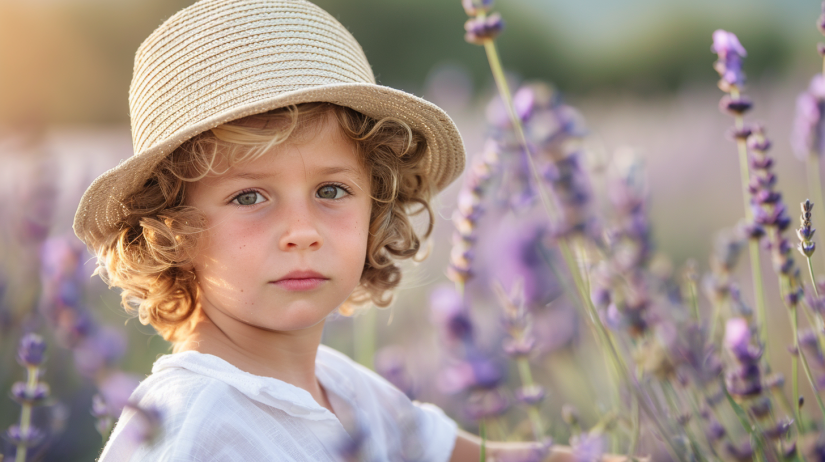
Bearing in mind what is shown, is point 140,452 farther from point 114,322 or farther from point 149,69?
point 114,322

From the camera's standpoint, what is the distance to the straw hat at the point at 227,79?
1.03m

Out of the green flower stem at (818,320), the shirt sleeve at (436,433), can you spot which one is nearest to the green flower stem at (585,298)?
the green flower stem at (818,320)

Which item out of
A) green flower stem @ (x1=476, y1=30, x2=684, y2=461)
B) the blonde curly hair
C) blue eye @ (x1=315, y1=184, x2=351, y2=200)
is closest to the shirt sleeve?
the blonde curly hair

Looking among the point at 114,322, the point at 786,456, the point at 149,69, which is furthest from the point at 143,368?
the point at 786,456

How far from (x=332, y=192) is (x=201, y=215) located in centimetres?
20

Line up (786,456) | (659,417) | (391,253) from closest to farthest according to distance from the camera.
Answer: (786,456) < (659,417) < (391,253)

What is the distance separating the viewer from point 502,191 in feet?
3.91

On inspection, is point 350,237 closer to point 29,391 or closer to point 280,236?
point 280,236

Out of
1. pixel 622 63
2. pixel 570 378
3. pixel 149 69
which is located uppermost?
pixel 149 69

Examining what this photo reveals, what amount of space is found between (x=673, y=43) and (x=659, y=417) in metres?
12.4

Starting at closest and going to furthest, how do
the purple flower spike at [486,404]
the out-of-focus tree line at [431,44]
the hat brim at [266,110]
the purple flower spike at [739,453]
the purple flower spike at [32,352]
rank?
1. the purple flower spike at [739,453]
2. the purple flower spike at [486,404]
3. the hat brim at [266,110]
4. the purple flower spike at [32,352]
5. the out-of-focus tree line at [431,44]

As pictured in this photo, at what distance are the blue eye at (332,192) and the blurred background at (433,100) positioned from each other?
0.40 meters

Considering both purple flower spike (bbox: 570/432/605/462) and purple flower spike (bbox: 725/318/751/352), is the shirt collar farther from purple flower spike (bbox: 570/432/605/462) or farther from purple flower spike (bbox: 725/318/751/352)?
purple flower spike (bbox: 725/318/751/352)

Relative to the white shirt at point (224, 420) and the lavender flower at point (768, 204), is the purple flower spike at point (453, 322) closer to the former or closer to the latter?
the white shirt at point (224, 420)
